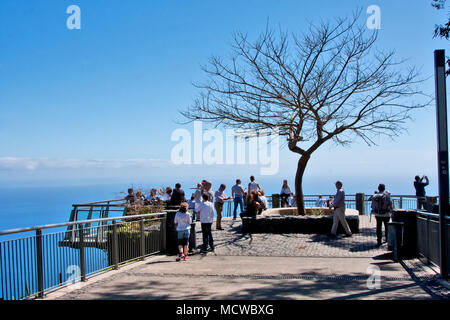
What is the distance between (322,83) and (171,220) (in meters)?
9.07

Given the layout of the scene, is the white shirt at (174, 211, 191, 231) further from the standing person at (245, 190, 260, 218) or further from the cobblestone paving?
the standing person at (245, 190, 260, 218)

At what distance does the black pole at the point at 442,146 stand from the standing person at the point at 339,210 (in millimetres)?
6102

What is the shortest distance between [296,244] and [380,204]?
9.49 ft

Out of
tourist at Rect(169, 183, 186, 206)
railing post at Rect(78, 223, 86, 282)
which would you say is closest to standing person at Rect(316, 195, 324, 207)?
tourist at Rect(169, 183, 186, 206)

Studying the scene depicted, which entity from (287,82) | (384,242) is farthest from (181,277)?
(287,82)

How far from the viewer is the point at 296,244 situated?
14.5 metres

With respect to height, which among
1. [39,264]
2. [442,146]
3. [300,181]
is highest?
[442,146]

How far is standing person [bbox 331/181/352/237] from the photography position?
15.2m

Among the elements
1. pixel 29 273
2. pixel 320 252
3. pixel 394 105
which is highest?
pixel 394 105

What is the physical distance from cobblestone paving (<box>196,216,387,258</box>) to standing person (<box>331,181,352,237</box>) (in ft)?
1.01

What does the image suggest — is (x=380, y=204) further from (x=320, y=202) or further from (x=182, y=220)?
(x=320, y=202)

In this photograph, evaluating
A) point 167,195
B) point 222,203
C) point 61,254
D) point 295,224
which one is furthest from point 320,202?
point 61,254
